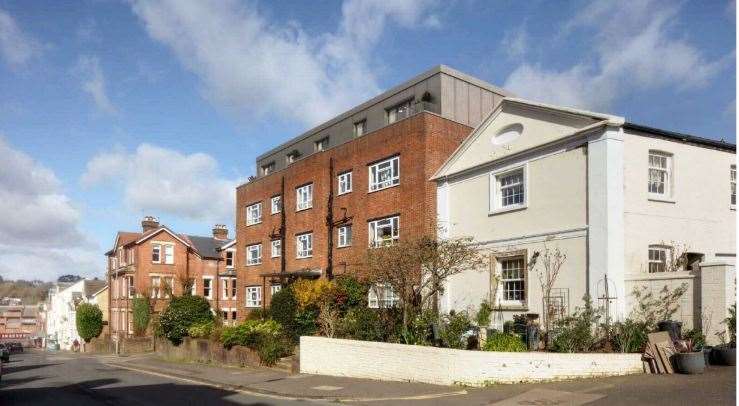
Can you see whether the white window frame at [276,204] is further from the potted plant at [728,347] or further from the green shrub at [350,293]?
the potted plant at [728,347]

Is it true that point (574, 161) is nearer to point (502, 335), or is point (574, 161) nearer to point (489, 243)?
point (489, 243)

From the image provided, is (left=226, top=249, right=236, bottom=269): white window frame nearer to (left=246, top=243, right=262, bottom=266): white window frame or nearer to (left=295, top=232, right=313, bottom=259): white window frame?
(left=246, top=243, right=262, bottom=266): white window frame

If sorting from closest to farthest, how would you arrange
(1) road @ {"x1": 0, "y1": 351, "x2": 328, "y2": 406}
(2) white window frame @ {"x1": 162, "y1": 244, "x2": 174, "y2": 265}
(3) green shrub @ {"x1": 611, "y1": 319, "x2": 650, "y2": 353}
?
(1) road @ {"x1": 0, "y1": 351, "x2": 328, "y2": 406}
(3) green shrub @ {"x1": 611, "y1": 319, "x2": 650, "y2": 353}
(2) white window frame @ {"x1": 162, "y1": 244, "x2": 174, "y2": 265}

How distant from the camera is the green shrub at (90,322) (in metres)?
63.3

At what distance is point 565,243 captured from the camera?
18938 mm

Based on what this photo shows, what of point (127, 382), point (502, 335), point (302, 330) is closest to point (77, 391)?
point (127, 382)

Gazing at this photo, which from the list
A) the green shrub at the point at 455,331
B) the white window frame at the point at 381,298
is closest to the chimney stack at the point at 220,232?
the white window frame at the point at 381,298

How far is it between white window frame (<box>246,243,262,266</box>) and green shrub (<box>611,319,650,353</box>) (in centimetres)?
2679

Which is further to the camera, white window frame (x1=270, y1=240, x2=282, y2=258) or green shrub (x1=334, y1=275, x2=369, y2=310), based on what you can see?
white window frame (x1=270, y1=240, x2=282, y2=258)

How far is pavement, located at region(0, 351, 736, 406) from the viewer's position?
12.1 m

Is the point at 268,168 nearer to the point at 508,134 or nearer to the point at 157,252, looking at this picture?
the point at 157,252

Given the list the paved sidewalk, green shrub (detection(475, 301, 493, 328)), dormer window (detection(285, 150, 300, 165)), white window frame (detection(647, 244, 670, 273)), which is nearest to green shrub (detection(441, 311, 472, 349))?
green shrub (detection(475, 301, 493, 328))

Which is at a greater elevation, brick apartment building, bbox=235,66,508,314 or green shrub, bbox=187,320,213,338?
brick apartment building, bbox=235,66,508,314

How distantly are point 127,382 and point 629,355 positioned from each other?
16.5 m
